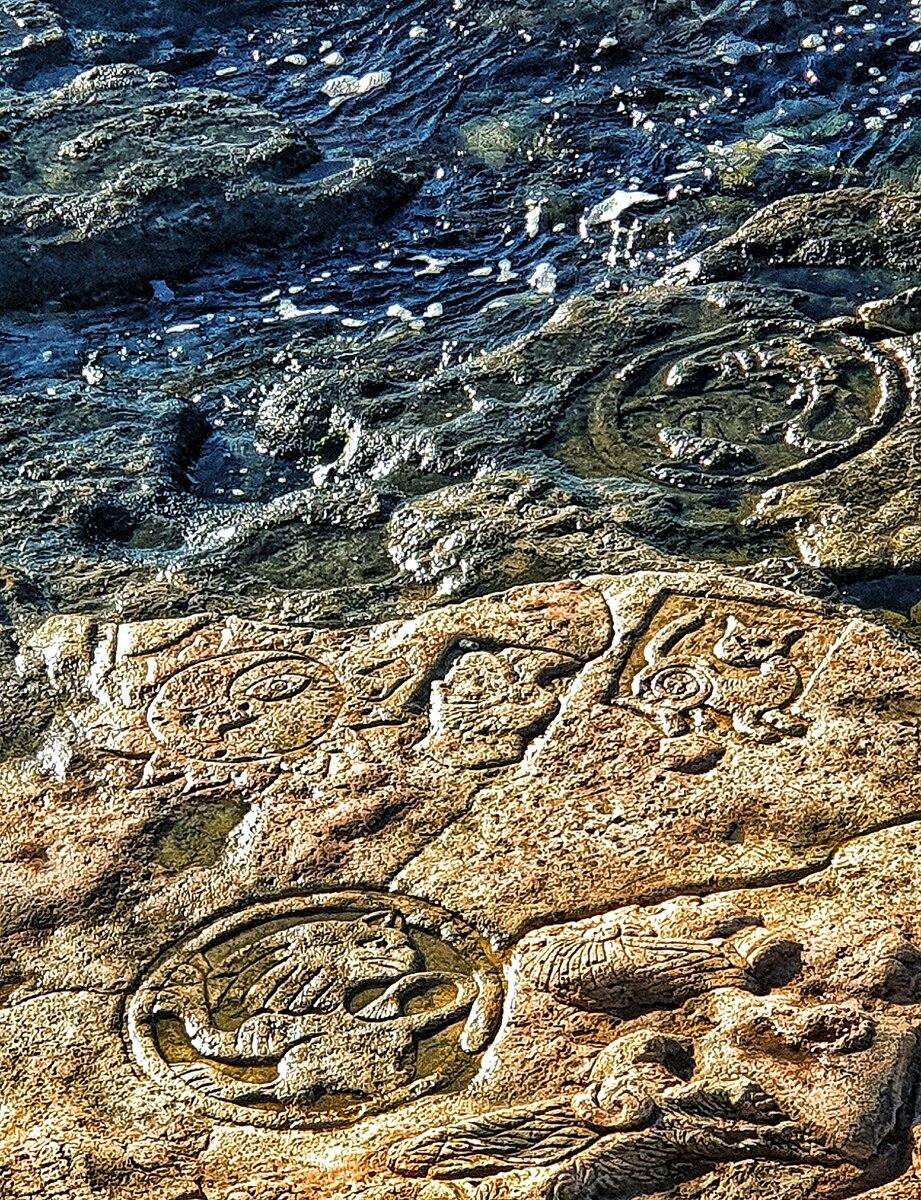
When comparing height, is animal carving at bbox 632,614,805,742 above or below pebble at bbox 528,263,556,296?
below

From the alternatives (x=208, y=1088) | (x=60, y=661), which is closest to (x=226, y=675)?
(x=60, y=661)

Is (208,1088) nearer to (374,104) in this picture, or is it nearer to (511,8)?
(374,104)

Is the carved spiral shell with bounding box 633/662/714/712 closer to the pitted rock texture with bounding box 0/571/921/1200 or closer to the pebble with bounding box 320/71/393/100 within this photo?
the pitted rock texture with bounding box 0/571/921/1200

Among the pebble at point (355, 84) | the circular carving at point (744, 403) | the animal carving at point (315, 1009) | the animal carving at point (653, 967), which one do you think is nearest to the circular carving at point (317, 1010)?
the animal carving at point (315, 1009)

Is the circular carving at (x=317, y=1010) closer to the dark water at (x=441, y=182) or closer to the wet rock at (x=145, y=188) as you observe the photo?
the dark water at (x=441, y=182)

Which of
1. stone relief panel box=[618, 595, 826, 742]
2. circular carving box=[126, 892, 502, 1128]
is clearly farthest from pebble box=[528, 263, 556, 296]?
circular carving box=[126, 892, 502, 1128]

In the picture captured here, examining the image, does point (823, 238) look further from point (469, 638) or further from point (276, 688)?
point (276, 688)
